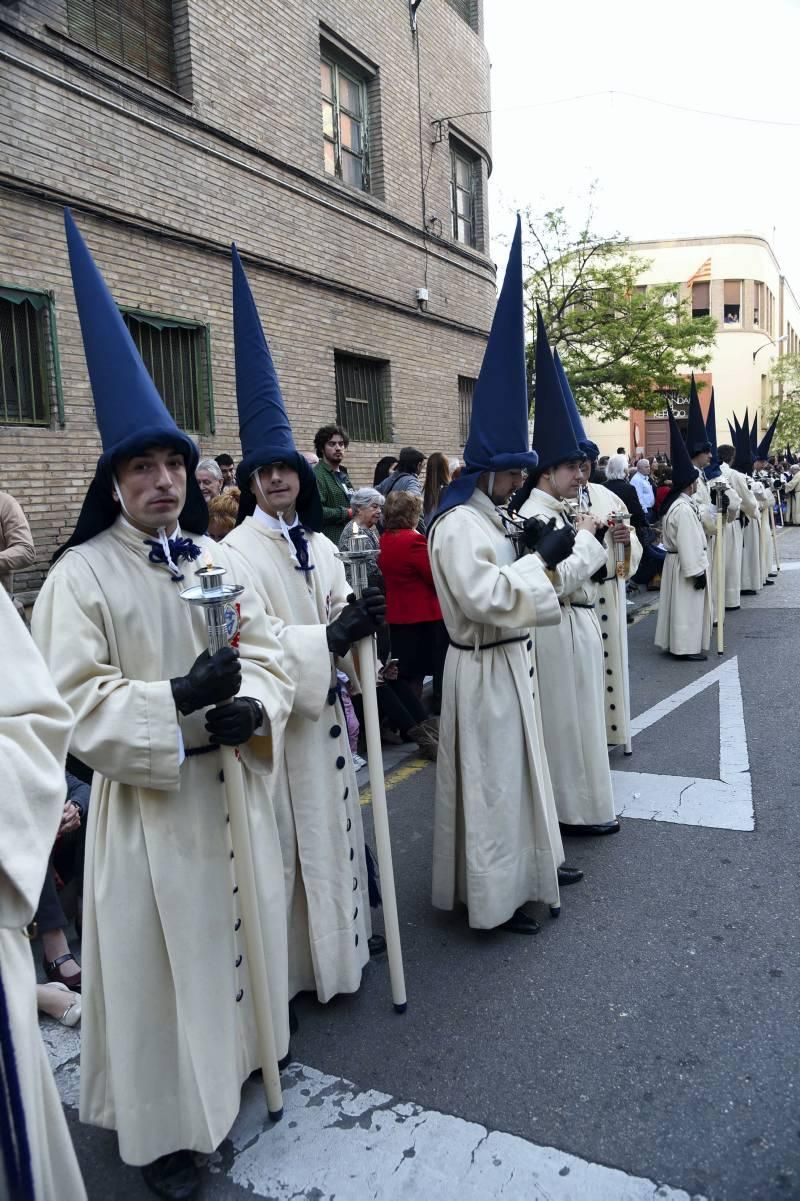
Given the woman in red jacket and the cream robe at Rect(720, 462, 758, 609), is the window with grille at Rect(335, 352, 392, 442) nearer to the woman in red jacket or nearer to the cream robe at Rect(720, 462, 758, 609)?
the cream robe at Rect(720, 462, 758, 609)

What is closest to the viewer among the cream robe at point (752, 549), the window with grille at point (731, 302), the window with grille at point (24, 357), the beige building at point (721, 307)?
the window with grille at point (24, 357)

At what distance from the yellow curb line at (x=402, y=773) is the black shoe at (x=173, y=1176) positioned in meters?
3.12

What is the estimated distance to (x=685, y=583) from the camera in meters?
9.18

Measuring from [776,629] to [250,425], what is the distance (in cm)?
869

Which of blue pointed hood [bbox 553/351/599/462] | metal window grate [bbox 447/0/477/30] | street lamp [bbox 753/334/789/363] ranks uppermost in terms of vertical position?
metal window grate [bbox 447/0/477/30]

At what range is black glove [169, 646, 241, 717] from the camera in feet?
7.73

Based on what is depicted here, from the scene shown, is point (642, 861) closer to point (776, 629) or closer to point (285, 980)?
point (285, 980)

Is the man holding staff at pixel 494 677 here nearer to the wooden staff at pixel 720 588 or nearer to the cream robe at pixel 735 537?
the wooden staff at pixel 720 588

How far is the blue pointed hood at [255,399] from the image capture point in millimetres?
3381

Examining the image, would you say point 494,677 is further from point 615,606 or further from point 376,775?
point 615,606

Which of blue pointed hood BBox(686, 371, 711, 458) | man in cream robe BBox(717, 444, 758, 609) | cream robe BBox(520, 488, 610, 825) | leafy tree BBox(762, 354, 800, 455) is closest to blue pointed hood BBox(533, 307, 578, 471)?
cream robe BBox(520, 488, 610, 825)

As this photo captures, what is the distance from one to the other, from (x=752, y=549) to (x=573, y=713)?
370 inches

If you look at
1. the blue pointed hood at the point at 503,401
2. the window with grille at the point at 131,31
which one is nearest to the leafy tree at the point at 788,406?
the window with grille at the point at 131,31

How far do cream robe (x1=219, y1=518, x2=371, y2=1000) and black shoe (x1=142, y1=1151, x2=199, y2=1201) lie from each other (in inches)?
31.0
